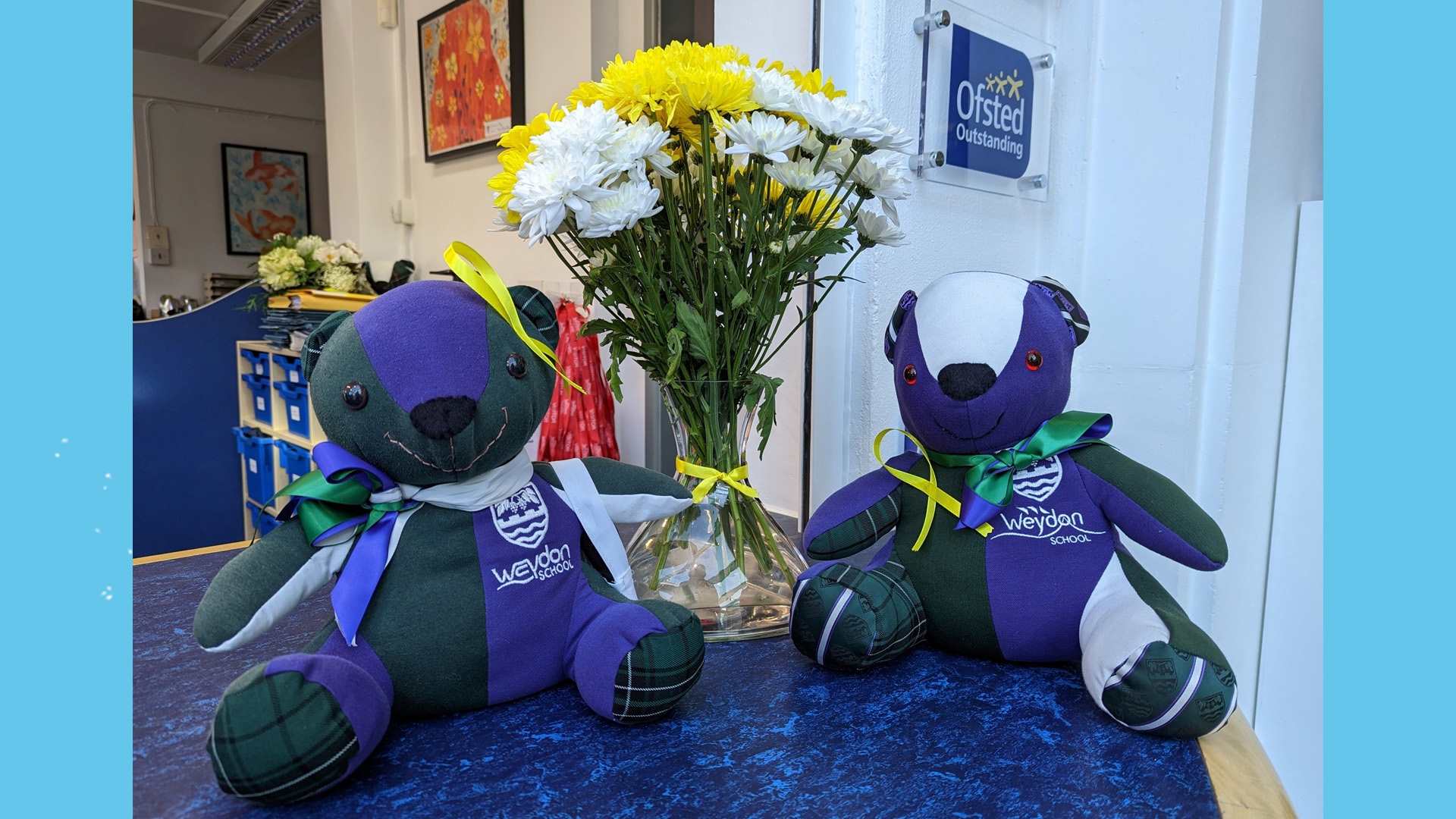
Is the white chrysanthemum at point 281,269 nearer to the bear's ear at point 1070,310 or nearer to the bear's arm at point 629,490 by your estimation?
the bear's arm at point 629,490

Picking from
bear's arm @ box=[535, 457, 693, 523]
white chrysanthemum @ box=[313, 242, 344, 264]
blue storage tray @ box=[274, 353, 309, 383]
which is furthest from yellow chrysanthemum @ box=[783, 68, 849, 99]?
white chrysanthemum @ box=[313, 242, 344, 264]

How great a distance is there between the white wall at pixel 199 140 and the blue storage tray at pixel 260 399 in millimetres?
1226

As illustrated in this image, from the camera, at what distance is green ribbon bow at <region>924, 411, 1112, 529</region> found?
63 cm

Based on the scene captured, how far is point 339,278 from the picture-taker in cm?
214

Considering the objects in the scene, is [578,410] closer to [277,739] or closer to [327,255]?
[277,739]

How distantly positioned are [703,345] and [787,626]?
0.87 feet

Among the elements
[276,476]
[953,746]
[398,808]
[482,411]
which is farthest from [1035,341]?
[276,476]

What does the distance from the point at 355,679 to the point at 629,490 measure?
231 mm

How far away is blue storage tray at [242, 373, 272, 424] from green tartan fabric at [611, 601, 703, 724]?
6.13ft

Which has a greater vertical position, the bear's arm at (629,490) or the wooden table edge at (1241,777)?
the bear's arm at (629,490)

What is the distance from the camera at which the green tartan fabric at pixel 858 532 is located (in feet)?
2.22

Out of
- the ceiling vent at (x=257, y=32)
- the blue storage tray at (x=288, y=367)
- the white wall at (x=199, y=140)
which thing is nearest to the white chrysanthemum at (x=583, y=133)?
the blue storage tray at (x=288, y=367)

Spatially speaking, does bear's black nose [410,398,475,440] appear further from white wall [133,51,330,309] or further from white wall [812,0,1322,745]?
white wall [133,51,330,309]

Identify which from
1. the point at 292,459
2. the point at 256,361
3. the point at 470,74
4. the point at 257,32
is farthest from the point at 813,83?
the point at 257,32
